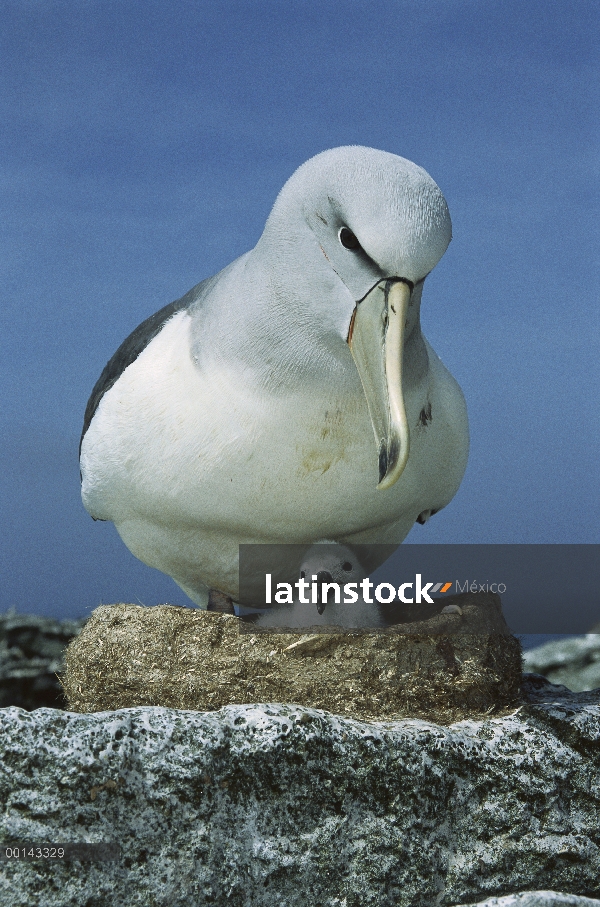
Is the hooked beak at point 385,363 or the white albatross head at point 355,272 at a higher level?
the white albatross head at point 355,272

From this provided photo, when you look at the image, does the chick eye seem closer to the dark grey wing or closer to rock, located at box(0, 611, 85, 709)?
the dark grey wing

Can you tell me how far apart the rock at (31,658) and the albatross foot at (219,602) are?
6.79 ft

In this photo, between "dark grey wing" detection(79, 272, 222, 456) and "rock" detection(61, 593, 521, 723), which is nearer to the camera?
"rock" detection(61, 593, 521, 723)

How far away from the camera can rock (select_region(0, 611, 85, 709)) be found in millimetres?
5738

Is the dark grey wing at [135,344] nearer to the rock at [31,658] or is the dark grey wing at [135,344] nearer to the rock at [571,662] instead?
the rock at [31,658]

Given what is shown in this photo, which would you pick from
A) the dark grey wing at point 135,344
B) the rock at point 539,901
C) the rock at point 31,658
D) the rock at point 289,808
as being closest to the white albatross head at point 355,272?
the dark grey wing at point 135,344

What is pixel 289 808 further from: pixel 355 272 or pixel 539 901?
pixel 355 272

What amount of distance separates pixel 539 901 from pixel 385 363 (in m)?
1.55

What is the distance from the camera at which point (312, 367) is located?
124 inches

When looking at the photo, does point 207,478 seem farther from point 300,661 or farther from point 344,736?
point 344,736

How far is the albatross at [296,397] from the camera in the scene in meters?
2.80

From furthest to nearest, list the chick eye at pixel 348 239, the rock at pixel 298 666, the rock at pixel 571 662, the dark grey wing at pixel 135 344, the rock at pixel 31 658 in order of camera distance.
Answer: the rock at pixel 571 662, the rock at pixel 31 658, the dark grey wing at pixel 135 344, the rock at pixel 298 666, the chick eye at pixel 348 239

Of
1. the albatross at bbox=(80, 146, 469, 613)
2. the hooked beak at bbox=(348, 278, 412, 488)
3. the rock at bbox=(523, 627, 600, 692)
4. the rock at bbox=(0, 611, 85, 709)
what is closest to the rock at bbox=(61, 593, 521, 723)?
the albatross at bbox=(80, 146, 469, 613)

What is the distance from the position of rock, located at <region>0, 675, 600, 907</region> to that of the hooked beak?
76cm
